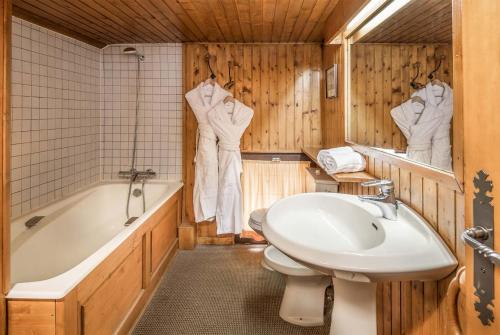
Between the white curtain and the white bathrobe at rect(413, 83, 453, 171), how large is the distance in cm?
221

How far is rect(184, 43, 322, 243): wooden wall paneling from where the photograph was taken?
3.42m

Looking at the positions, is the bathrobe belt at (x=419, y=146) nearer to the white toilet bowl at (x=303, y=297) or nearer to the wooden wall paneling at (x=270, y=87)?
the white toilet bowl at (x=303, y=297)

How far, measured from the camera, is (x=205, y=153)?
3.30 metres

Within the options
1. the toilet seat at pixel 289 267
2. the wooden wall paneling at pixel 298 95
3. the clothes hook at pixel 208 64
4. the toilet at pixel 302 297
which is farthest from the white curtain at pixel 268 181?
the toilet at pixel 302 297

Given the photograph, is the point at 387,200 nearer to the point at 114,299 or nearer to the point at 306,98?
the point at 114,299

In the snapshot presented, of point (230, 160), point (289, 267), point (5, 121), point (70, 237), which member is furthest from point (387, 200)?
point (70, 237)

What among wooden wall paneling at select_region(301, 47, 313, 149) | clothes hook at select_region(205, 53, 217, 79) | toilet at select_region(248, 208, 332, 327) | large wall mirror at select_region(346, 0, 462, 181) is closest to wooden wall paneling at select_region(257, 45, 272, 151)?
wooden wall paneling at select_region(301, 47, 313, 149)

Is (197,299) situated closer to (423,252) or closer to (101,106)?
(423,252)

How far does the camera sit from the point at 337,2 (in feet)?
7.66

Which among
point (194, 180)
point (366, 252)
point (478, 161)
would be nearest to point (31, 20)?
point (194, 180)

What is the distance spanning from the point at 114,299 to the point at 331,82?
7.39 ft

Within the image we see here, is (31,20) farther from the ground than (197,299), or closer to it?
farther from the ground

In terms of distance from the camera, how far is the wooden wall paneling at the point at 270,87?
3418 millimetres

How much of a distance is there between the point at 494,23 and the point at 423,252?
71 centimetres
